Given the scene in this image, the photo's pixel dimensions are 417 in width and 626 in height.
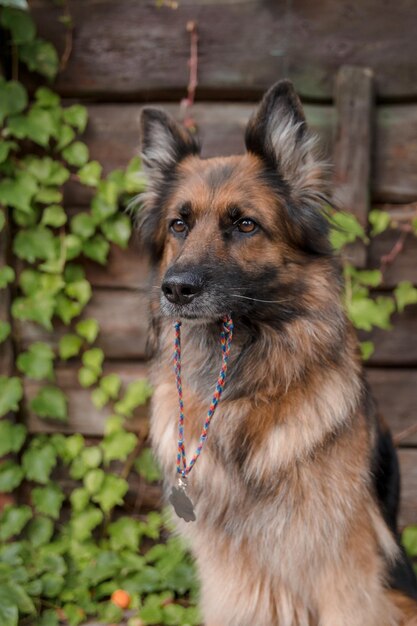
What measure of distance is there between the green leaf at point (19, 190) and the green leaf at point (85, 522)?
4.88 feet

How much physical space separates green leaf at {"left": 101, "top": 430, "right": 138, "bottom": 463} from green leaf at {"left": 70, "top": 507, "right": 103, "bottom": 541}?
27 cm

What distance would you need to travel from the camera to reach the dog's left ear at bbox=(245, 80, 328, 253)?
92.1 inches

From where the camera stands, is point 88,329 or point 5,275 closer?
point 5,275

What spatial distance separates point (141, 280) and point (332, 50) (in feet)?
4.57

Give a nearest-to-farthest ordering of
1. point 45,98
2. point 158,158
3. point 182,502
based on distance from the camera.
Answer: point 182,502
point 158,158
point 45,98

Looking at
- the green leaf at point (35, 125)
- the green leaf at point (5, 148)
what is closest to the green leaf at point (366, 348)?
the green leaf at point (35, 125)

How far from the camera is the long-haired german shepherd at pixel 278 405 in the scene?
2.30 meters

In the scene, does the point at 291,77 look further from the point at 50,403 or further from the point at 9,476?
the point at 9,476

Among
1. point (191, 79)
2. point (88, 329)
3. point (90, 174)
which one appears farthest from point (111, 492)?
point (191, 79)

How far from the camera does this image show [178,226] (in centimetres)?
250

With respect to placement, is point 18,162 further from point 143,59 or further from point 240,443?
point 240,443

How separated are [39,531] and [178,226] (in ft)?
6.10

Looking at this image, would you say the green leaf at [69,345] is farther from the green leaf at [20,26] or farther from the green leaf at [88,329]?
the green leaf at [20,26]

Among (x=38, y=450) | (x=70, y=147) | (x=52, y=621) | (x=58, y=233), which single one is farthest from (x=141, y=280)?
(x=52, y=621)
